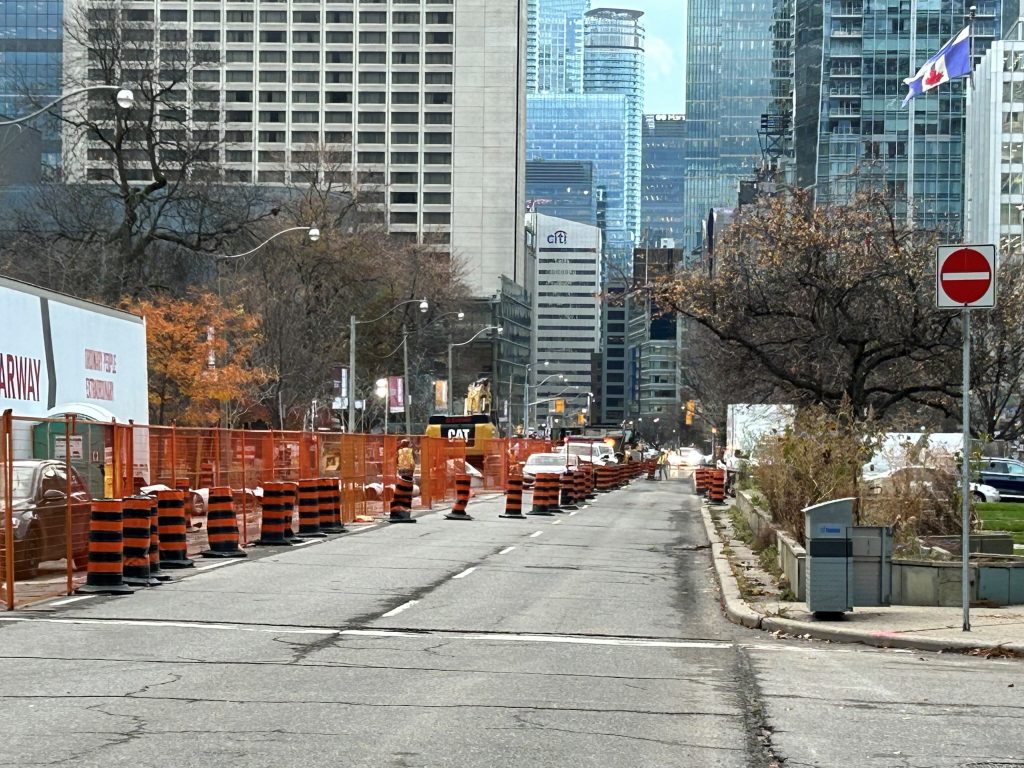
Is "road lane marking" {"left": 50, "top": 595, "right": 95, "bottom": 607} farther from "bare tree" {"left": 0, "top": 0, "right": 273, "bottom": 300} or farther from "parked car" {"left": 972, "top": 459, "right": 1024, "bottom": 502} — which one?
"parked car" {"left": 972, "top": 459, "right": 1024, "bottom": 502}

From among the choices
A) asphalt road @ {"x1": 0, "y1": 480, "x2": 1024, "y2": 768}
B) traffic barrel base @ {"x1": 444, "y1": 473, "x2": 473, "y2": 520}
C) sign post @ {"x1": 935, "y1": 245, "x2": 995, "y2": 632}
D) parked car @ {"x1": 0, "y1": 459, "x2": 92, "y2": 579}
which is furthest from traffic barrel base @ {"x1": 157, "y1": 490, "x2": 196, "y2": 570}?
traffic barrel base @ {"x1": 444, "y1": 473, "x2": 473, "y2": 520}

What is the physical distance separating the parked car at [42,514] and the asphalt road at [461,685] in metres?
1.22

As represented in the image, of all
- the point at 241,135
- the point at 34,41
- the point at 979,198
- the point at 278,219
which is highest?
the point at 34,41

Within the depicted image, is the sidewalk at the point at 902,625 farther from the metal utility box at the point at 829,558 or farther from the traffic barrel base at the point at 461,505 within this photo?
the traffic barrel base at the point at 461,505

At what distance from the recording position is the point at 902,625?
43.5ft

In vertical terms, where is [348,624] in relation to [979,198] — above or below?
below

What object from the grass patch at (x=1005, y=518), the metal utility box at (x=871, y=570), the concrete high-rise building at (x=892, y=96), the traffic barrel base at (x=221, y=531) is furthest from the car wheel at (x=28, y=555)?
the concrete high-rise building at (x=892, y=96)

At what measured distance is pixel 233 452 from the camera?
2312cm

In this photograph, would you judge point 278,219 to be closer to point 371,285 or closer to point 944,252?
point 371,285

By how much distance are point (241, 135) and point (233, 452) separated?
442 ft

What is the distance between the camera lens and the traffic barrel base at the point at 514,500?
32.8 metres

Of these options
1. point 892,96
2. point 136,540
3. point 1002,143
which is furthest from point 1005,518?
point 892,96

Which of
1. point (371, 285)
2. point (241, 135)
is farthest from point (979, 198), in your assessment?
→ point (241, 135)

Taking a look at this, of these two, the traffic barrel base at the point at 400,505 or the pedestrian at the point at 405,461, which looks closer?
the traffic barrel base at the point at 400,505
